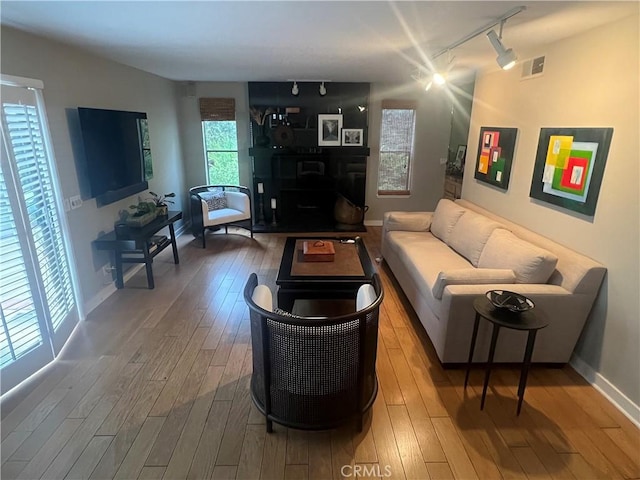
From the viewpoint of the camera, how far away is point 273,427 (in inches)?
82.7

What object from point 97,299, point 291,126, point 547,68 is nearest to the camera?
point 547,68

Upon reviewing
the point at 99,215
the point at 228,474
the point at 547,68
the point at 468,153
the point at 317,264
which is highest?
the point at 547,68

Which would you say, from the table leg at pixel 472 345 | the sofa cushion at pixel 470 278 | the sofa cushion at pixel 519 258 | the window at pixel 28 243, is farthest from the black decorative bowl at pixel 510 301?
the window at pixel 28 243

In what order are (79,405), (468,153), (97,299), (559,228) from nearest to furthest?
(79,405)
(559,228)
(97,299)
(468,153)

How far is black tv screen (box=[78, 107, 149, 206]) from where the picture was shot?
3.27 meters

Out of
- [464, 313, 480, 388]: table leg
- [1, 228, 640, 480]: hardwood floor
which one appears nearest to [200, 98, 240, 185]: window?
[1, 228, 640, 480]: hardwood floor

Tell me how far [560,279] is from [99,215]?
4.03 metres

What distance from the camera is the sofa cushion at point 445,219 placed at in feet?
12.9

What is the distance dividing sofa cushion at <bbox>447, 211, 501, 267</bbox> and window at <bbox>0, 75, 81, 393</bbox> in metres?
3.49

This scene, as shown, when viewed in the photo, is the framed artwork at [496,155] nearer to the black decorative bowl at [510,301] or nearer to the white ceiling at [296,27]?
the white ceiling at [296,27]

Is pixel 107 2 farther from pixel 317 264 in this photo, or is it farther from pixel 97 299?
pixel 97 299

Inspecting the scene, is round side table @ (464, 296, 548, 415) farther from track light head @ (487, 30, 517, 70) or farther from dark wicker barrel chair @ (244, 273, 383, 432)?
track light head @ (487, 30, 517, 70)

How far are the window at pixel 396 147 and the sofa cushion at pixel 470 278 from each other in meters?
3.91

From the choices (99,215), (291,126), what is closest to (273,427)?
(99,215)
